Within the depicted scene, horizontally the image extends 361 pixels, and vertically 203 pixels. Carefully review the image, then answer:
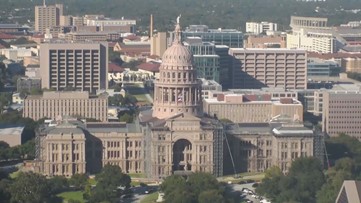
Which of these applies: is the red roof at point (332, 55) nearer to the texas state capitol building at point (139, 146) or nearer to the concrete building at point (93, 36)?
the concrete building at point (93, 36)

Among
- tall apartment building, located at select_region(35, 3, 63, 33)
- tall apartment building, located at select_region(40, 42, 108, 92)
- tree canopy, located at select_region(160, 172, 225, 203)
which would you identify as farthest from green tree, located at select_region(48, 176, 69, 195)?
tall apartment building, located at select_region(35, 3, 63, 33)

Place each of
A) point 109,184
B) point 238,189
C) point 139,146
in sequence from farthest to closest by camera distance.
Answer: point 139,146, point 238,189, point 109,184

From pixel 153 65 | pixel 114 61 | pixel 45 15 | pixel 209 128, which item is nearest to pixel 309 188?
pixel 209 128

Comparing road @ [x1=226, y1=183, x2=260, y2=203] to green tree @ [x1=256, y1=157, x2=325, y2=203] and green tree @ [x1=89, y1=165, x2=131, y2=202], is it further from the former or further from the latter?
green tree @ [x1=89, y1=165, x2=131, y2=202]

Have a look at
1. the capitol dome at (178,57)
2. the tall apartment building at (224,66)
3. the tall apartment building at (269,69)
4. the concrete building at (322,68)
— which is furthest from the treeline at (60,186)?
the concrete building at (322,68)

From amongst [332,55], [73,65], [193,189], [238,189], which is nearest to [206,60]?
[73,65]

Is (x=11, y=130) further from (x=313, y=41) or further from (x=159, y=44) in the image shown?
(x=313, y=41)
